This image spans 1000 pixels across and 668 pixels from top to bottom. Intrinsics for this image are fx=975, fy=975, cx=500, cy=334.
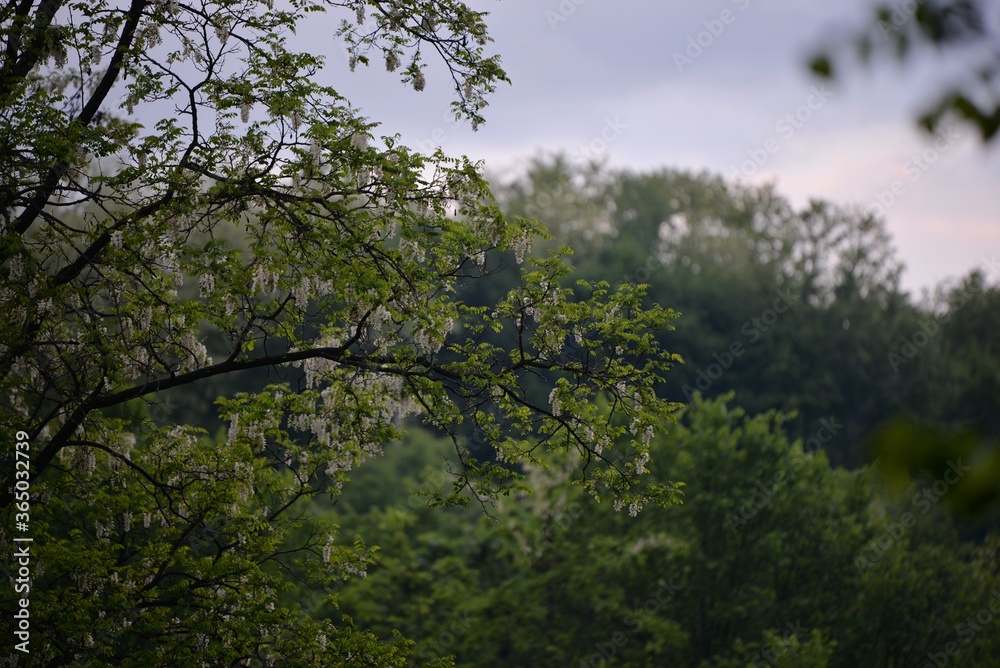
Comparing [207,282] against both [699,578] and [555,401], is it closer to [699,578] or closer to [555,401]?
[555,401]

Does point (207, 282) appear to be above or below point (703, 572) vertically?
above

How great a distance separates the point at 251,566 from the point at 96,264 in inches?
135

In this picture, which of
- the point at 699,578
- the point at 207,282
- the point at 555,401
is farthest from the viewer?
the point at 699,578

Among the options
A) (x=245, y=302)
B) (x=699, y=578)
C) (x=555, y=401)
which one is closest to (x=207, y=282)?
(x=245, y=302)

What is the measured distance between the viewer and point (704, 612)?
80.7 ft

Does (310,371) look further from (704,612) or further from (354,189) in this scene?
(704,612)

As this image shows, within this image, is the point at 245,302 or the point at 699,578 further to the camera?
the point at 699,578

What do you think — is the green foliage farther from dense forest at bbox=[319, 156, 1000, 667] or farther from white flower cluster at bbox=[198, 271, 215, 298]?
white flower cluster at bbox=[198, 271, 215, 298]

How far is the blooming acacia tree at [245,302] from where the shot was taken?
9047 millimetres

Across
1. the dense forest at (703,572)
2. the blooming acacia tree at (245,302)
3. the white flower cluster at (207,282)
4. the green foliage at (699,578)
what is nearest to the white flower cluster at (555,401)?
the blooming acacia tree at (245,302)

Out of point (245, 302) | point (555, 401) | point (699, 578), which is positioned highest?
point (245, 302)

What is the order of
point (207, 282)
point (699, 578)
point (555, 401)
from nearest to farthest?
point (207, 282), point (555, 401), point (699, 578)

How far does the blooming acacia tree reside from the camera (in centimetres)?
905

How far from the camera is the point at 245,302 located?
10.0 m
